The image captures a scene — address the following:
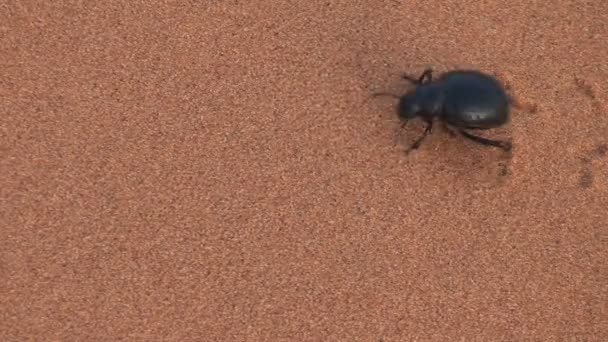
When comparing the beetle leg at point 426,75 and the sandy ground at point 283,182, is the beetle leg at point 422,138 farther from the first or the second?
the beetle leg at point 426,75

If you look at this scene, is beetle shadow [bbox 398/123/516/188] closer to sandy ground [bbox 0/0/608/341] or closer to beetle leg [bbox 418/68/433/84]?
sandy ground [bbox 0/0/608/341]

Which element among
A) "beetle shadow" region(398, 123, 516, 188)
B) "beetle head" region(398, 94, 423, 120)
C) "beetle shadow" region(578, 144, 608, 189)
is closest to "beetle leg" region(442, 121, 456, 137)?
"beetle shadow" region(398, 123, 516, 188)

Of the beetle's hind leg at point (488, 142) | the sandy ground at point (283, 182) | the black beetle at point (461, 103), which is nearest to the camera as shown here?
the sandy ground at point (283, 182)

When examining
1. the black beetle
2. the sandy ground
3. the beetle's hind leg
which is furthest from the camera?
the beetle's hind leg

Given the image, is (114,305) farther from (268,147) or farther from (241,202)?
(268,147)

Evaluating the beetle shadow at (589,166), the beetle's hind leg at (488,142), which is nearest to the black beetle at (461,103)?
the beetle's hind leg at (488,142)

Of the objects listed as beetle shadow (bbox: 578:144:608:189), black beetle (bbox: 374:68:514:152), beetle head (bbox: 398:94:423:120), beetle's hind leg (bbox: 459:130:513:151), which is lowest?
beetle shadow (bbox: 578:144:608:189)

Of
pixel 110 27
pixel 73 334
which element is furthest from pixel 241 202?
pixel 110 27

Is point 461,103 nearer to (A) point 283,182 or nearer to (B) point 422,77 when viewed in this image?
(B) point 422,77
